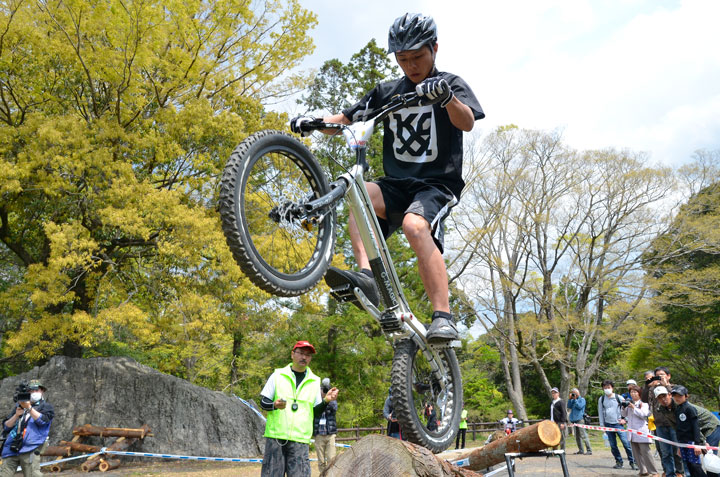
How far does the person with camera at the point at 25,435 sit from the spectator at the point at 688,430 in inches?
354

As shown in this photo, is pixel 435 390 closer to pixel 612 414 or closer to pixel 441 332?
pixel 441 332

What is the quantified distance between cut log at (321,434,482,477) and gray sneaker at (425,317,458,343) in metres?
0.74

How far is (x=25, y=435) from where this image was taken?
297 inches

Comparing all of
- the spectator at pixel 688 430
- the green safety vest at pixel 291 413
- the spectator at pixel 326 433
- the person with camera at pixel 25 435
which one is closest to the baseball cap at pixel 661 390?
the spectator at pixel 688 430

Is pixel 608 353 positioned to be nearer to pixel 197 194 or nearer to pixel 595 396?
pixel 595 396

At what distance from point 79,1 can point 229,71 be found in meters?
3.95

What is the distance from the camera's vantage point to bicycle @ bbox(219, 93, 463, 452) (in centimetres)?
258

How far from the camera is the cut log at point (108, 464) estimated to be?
38.6 ft

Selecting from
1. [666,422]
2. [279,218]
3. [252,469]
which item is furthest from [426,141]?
[252,469]

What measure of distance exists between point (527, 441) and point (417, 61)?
496cm

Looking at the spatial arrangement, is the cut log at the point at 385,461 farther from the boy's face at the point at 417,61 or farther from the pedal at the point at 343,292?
the boy's face at the point at 417,61

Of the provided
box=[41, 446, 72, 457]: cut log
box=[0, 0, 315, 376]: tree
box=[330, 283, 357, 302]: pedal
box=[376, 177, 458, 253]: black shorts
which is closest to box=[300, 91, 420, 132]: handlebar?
box=[376, 177, 458, 253]: black shorts

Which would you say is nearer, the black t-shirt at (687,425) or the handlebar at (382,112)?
the handlebar at (382,112)

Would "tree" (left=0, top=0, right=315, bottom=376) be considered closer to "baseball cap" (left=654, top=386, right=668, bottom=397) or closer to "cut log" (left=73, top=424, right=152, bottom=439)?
"cut log" (left=73, top=424, right=152, bottom=439)
